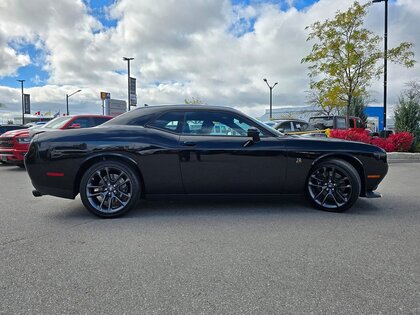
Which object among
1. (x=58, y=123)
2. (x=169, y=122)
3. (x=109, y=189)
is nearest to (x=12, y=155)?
(x=58, y=123)

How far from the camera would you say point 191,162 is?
415cm

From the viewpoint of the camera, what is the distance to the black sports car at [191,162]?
409 centimetres

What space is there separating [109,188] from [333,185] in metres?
3.12

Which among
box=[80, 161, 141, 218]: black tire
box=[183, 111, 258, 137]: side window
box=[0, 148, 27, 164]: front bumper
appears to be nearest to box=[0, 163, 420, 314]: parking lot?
box=[80, 161, 141, 218]: black tire

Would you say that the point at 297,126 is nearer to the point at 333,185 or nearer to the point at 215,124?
the point at 333,185

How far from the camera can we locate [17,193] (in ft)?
18.8

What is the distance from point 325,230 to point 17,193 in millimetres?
5373

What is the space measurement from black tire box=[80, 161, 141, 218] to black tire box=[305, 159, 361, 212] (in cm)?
247

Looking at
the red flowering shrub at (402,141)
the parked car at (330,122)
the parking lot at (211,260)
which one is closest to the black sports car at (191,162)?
the parking lot at (211,260)

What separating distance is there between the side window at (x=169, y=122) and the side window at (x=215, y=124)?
10 cm

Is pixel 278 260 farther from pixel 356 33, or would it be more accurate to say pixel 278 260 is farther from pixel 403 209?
pixel 356 33

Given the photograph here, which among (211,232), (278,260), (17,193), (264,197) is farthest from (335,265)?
(17,193)

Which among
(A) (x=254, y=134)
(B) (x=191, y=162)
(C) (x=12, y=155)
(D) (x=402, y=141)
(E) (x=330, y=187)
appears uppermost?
(A) (x=254, y=134)

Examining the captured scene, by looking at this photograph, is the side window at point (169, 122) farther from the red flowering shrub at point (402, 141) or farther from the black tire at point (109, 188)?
the red flowering shrub at point (402, 141)
